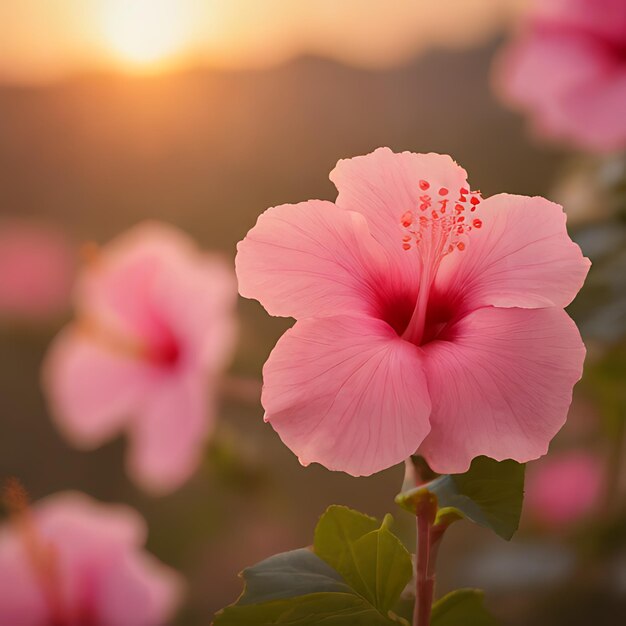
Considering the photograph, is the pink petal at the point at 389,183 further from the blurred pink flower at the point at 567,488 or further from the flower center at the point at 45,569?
the blurred pink flower at the point at 567,488

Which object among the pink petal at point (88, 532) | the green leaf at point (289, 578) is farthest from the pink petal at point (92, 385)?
the green leaf at point (289, 578)

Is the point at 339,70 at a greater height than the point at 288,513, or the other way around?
the point at 339,70

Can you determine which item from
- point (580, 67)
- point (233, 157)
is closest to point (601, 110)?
point (580, 67)

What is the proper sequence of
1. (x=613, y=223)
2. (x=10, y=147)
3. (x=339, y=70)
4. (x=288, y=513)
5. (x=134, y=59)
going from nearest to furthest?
(x=613, y=223)
(x=288, y=513)
(x=134, y=59)
(x=339, y=70)
(x=10, y=147)

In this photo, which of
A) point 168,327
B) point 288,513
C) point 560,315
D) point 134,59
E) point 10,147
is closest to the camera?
point 560,315

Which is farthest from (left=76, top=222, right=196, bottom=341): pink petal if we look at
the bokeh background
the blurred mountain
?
the blurred mountain

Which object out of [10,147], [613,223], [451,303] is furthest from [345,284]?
[10,147]

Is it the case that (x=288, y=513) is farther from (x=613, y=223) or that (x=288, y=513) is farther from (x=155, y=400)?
(x=613, y=223)
